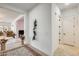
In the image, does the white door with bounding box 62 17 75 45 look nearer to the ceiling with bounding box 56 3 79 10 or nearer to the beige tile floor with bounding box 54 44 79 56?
the beige tile floor with bounding box 54 44 79 56

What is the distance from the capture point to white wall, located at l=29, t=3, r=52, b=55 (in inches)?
77.8

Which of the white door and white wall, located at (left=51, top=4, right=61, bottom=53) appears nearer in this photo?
white wall, located at (left=51, top=4, right=61, bottom=53)

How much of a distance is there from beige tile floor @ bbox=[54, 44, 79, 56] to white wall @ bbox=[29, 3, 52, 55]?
0.17 m

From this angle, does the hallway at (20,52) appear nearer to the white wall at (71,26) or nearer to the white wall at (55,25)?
the white wall at (55,25)

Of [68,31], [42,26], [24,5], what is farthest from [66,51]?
[24,5]

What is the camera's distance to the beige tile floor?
6.57 ft

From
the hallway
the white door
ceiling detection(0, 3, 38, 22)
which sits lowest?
the hallway

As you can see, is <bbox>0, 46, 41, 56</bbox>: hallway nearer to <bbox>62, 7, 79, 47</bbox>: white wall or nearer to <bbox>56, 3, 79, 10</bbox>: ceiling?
<bbox>62, 7, 79, 47</bbox>: white wall

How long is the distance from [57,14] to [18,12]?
2.32 feet

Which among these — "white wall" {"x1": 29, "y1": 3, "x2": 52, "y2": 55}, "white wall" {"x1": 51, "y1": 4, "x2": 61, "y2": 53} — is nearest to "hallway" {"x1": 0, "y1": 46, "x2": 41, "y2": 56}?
"white wall" {"x1": 29, "y1": 3, "x2": 52, "y2": 55}

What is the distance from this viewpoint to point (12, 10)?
6.69ft

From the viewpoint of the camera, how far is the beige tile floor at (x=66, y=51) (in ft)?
6.57

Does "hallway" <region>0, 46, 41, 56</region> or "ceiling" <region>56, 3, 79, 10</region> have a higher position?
"ceiling" <region>56, 3, 79, 10</region>

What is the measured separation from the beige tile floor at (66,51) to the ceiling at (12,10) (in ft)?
2.96
